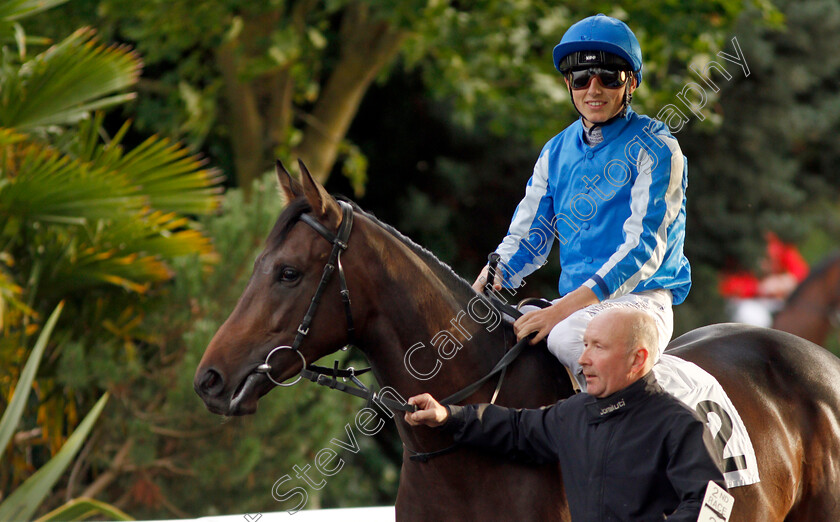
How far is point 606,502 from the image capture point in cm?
218

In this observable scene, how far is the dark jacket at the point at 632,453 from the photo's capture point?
204 centimetres

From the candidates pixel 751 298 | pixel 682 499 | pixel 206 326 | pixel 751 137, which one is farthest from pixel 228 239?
pixel 751 298

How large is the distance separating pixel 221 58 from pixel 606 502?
6243 millimetres

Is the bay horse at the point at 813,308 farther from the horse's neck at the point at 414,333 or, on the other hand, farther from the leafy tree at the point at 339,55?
the horse's neck at the point at 414,333

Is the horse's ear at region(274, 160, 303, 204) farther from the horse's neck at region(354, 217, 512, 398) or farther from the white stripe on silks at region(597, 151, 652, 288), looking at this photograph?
the white stripe on silks at region(597, 151, 652, 288)

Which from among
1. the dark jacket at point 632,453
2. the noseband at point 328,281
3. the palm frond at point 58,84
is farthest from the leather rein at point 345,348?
the palm frond at point 58,84

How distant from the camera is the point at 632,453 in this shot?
2.13m

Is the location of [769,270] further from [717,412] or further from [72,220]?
[717,412]

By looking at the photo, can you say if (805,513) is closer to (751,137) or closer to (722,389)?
(722,389)

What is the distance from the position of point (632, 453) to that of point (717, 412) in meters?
0.63

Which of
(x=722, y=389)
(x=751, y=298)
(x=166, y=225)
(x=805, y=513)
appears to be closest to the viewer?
(x=722, y=389)

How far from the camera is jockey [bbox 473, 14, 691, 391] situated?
254 centimetres

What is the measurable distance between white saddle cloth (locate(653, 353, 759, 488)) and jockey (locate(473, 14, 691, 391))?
112mm

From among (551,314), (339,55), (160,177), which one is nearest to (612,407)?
(551,314)
